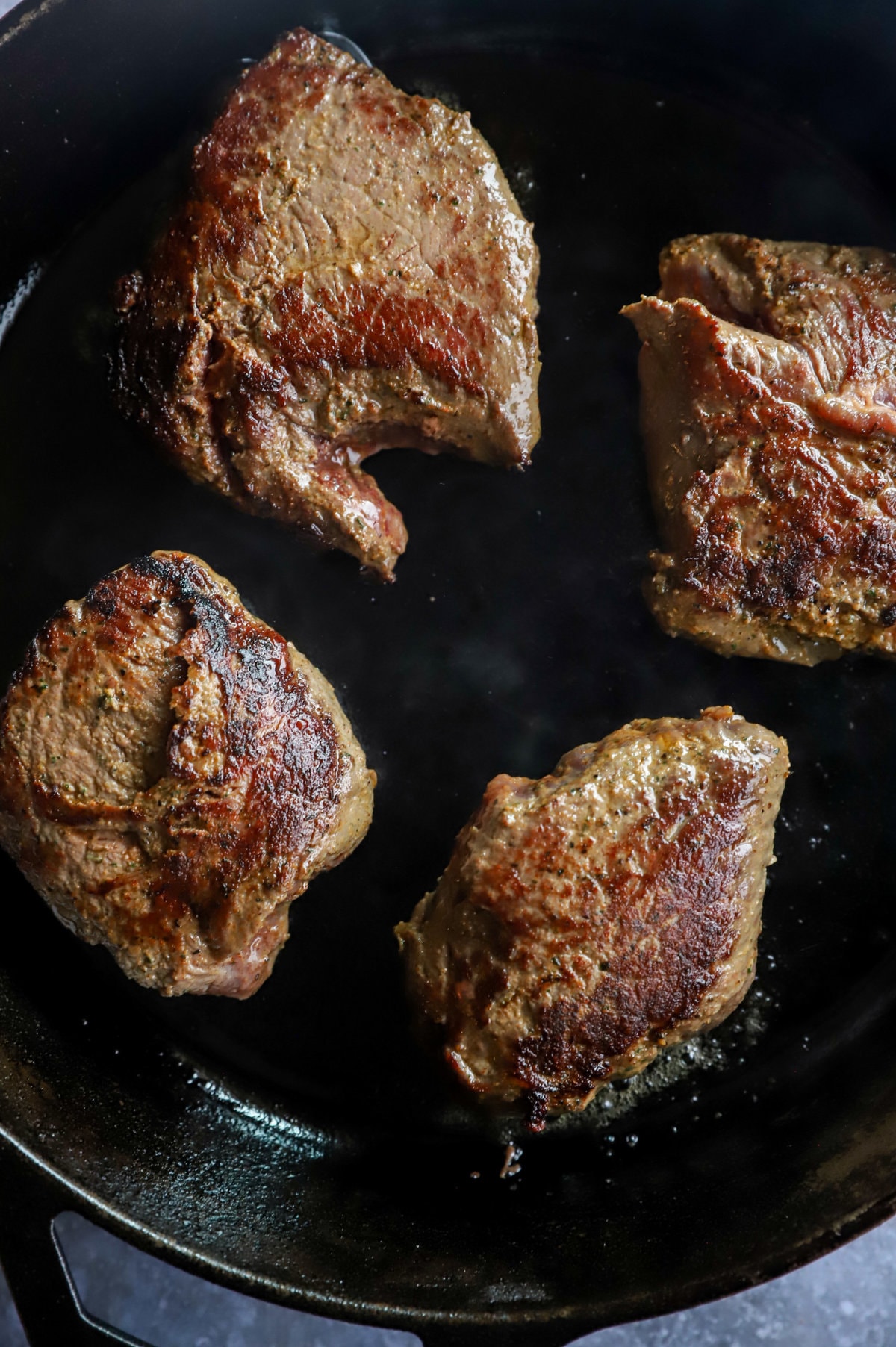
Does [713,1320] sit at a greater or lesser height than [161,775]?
lesser

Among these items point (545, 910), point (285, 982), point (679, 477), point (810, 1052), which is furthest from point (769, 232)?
point (285, 982)

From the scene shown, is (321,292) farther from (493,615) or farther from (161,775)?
(161,775)

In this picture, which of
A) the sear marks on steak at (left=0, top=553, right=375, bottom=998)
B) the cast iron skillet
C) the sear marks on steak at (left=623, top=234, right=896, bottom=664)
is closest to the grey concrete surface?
the cast iron skillet

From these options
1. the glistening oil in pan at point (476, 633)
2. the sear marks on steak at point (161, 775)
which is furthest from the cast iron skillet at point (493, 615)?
the sear marks on steak at point (161, 775)

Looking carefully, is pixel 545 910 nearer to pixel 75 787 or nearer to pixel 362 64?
pixel 75 787

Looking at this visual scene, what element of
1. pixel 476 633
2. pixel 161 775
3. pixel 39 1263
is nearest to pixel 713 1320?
pixel 39 1263

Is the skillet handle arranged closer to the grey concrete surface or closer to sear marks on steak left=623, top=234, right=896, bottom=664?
the grey concrete surface

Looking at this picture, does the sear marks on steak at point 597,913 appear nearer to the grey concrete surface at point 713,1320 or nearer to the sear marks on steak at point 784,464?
the sear marks on steak at point 784,464
